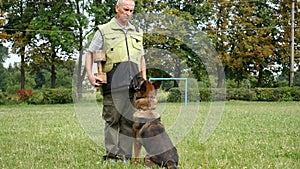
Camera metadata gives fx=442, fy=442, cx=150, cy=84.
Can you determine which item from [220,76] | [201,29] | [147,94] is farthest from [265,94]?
[147,94]

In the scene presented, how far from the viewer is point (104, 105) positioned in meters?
5.55

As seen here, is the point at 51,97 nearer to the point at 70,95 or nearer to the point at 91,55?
the point at 70,95

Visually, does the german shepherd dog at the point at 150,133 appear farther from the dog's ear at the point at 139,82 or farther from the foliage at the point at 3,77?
the foliage at the point at 3,77

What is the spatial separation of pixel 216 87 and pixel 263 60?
30579 millimetres

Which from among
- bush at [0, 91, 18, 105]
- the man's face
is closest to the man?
the man's face

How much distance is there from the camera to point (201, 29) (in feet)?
102

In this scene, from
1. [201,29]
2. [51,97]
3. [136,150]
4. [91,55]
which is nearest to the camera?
[136,150]

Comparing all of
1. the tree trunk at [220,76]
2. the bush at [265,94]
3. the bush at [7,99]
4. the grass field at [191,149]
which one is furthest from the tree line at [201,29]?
the tree trunk at [220,76]

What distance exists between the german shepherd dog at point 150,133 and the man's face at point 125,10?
30.7 inches

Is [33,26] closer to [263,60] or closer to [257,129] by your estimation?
[263,60]

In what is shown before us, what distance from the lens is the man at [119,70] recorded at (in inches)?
210

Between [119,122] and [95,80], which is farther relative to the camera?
[119,122]

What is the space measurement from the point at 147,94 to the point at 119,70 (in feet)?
1.87

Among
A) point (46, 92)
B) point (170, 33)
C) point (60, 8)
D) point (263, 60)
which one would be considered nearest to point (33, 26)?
point (60, 8)
